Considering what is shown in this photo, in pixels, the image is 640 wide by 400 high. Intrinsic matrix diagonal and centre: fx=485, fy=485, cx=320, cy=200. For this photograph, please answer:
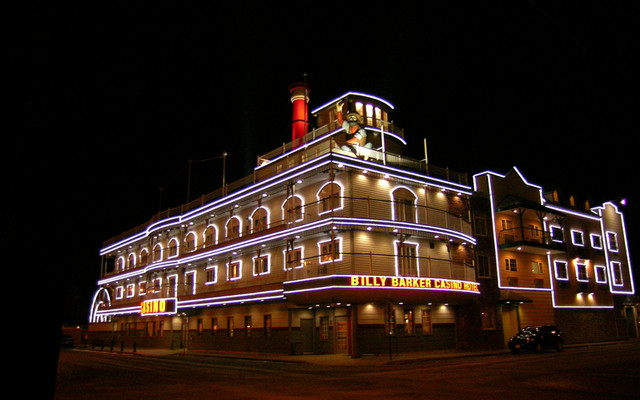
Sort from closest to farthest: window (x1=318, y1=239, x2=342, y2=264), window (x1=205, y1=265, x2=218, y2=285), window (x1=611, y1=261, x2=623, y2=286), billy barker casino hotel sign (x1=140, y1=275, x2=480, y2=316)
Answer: billy barker casino hotel sign (x1=140, y1=275, x2=480, y2=316), window (x1=318, y1=239, x2=342, y2=264), window (x1=205, y1=265, x2=218, y2=285), window (x1=611, y1=261, x2=623, y2=286)

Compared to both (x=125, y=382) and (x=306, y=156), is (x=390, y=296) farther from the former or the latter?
(x=125, y=382)

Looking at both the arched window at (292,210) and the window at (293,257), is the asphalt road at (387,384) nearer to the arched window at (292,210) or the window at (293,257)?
the window at (293,257)

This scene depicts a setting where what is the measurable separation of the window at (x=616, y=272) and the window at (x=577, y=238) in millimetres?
5542

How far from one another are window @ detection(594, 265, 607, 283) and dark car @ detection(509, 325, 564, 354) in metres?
17.9

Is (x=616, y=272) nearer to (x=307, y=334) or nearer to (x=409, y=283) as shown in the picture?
(x=409, y=283)

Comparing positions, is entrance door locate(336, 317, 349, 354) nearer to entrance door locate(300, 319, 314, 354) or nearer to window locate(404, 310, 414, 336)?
entrance door locate(300, 319, 314, 354)

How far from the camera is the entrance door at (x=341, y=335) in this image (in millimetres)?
30047

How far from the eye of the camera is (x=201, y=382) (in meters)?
16.7

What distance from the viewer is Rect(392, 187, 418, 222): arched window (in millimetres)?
31433

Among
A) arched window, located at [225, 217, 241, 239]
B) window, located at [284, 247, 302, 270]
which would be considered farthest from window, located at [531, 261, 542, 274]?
arched window, located at [225, 217, 241, 239]

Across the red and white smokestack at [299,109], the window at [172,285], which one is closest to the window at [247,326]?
the window at [172,285]

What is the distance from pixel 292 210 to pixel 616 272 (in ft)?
115

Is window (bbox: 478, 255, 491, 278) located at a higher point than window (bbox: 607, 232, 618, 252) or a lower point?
lower

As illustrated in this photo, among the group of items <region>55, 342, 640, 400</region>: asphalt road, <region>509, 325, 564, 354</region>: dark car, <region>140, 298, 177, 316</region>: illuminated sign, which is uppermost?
<region>140, 298, 177, 316</region>: illuminated sign
